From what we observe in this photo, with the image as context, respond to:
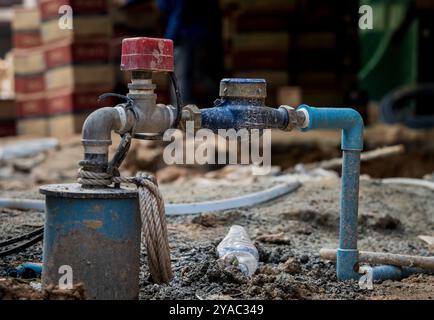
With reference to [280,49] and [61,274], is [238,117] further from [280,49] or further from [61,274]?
[280,49]

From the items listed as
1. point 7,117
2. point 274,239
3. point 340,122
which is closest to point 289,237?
point 274,239

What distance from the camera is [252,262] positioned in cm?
362

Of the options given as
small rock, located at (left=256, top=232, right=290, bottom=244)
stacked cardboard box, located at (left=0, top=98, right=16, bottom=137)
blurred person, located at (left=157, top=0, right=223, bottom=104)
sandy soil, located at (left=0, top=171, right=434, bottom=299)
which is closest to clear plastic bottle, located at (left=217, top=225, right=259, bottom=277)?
sandy soil, located at (left=0, top=171, right=434, bottom=299)

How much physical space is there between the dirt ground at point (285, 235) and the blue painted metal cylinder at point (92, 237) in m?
0.28

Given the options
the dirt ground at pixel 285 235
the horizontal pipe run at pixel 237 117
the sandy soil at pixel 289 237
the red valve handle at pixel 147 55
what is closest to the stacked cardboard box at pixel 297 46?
the dirt ground at pixel 285 235

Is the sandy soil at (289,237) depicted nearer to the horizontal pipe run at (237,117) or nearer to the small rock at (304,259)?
the small rock at (304,259)

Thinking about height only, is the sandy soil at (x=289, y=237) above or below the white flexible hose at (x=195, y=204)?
below

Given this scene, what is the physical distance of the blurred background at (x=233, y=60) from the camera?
31.0 feet

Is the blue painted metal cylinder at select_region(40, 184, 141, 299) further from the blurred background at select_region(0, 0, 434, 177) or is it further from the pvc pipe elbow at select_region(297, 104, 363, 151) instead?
the blurred background at select_region(0, 0, 434, 177)

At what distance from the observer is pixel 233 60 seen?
10758 millimetres

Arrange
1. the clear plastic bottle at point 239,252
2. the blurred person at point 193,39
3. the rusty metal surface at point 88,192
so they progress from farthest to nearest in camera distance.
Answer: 1. the blurred person at point 193,39
2. the clear plastic bottle at point 239,252
3. the rusty metal surface at point 88,192

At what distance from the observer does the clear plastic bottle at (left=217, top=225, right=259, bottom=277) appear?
11.8 ft

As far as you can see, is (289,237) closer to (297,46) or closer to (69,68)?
(69,68)
